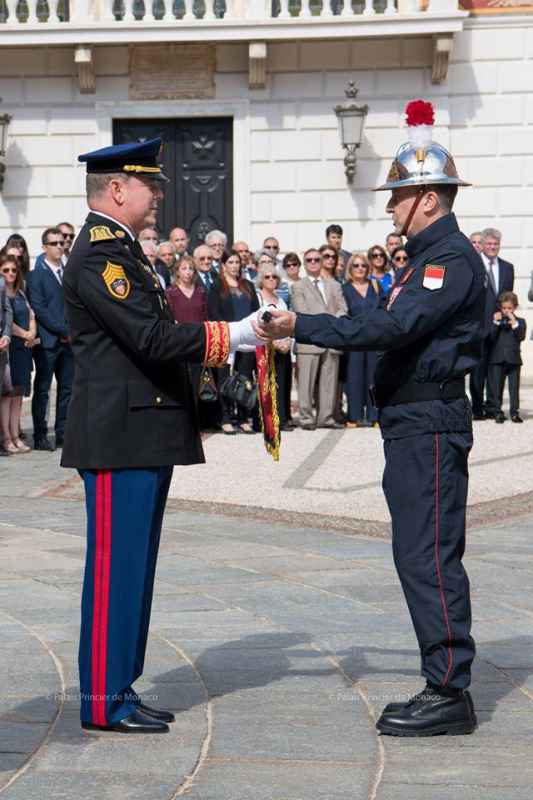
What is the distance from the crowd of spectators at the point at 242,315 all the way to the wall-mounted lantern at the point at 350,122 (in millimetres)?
3965

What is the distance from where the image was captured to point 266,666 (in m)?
6.15

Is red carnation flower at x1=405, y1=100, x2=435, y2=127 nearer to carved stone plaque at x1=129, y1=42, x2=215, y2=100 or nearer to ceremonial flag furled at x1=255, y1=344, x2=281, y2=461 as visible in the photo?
ceremonial flag furled at x1=255, y1=344, x2=281, y2=461

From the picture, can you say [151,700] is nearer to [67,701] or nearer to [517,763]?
[67,701]

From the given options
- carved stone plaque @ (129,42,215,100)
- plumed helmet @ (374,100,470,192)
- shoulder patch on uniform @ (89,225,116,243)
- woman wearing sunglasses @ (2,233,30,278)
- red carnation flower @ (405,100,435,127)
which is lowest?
woman wearing sunglasses @ (2,233,30,278)

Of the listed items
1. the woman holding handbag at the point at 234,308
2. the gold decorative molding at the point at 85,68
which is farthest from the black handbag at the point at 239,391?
the gold decorative molding at the point at 85,68

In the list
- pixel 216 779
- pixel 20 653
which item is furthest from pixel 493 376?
pixel 216 779

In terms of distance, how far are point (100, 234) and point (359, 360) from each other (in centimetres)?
1033

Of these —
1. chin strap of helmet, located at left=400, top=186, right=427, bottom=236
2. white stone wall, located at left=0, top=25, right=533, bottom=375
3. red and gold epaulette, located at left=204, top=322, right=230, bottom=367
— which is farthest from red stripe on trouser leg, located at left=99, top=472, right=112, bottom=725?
white stone wall, located at left=0, top=25, right=533, bottom=375

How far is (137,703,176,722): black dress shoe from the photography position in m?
5.37

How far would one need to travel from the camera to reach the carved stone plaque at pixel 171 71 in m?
21.3

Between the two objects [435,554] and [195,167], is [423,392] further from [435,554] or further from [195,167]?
[195,167]

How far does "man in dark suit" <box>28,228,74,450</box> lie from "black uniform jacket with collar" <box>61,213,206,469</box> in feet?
27.2

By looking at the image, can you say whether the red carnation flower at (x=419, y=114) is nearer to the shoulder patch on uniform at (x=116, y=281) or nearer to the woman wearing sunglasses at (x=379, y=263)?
the shoulder patch on uniform at (x=116, y=281)

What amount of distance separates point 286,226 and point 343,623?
49.0 ft
